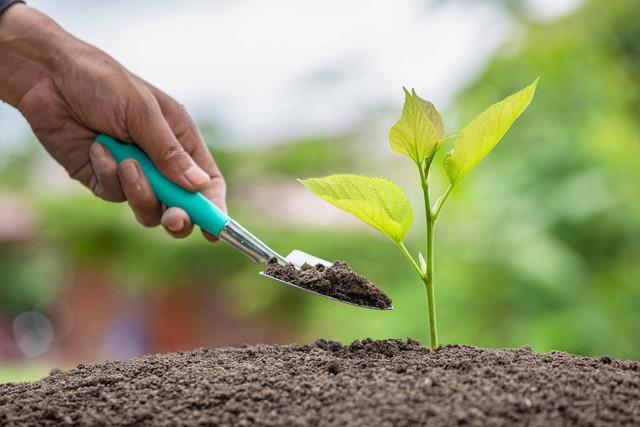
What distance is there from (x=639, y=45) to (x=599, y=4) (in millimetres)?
385

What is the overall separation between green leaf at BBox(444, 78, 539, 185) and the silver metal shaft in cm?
34

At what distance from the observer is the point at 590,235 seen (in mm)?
3336

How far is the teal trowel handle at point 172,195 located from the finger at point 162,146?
0.02 metres

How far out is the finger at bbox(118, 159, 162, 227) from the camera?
4.64ft

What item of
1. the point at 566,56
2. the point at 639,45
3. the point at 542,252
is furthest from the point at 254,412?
the point at 639,45

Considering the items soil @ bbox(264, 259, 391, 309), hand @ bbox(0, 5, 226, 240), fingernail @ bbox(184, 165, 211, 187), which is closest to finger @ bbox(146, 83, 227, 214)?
hand @ bbox(0, 5, 226, 240)

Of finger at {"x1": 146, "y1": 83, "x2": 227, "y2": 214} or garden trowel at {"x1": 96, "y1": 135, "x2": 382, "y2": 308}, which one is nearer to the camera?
garden trowel at {"x1": 96, "y1": 135, "x2": 382, "y2": 308}

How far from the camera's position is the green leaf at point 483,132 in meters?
1.08

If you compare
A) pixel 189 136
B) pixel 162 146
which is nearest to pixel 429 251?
pixel 162 146

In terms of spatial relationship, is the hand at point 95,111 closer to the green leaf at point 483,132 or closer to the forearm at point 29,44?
the forearm at point 29,44

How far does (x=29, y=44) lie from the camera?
1474 millimetres

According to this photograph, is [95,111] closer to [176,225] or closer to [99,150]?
[99,150]

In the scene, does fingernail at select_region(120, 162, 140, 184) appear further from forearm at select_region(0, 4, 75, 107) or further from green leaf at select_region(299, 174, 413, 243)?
green leaf at select_region(299, 174, 413, 243)

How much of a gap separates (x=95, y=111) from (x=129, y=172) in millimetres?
137
